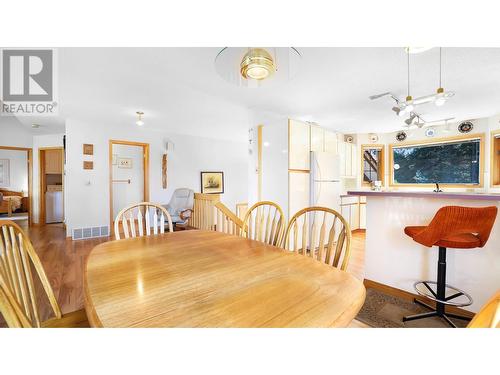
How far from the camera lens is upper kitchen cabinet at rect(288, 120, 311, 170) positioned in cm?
343

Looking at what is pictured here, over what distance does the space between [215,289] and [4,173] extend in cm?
954

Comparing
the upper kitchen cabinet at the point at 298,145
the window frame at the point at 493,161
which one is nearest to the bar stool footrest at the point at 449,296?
the upper kitchen cabinet at the point at 298,145

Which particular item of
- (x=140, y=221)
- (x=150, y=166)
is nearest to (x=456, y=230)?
(x=140, y=221)

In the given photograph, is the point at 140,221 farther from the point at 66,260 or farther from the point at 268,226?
the point at 66,260

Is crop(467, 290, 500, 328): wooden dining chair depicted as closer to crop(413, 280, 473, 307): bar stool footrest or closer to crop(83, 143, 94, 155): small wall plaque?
crop(413, 280, 473, 307): bar stool footrest

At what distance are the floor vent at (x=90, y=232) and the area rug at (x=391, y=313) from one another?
4821mm

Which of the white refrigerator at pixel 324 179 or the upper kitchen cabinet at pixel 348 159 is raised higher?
the upper kitchen cabinet at pixel 348 159

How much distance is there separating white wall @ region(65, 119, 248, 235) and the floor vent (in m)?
0.10

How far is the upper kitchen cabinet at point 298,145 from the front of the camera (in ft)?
11.3

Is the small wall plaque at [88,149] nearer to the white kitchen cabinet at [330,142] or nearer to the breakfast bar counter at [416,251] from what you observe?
the white kitchen cabinet at [330,142]

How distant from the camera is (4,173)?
6.88 meters

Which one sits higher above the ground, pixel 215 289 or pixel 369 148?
pixel 369 148
